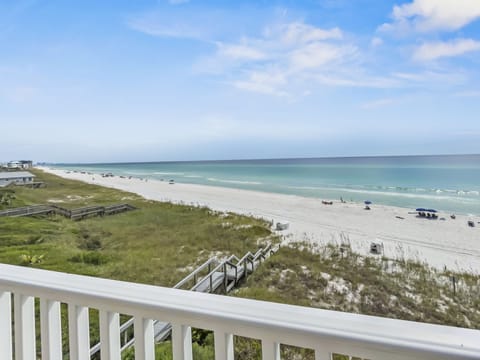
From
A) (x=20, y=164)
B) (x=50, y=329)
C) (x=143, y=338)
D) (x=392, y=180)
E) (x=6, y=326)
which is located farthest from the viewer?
(x=392, y=180)

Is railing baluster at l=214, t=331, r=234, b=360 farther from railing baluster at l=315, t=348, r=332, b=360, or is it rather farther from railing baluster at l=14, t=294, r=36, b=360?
railing baluster at l=14, t=294, r=36, b=360

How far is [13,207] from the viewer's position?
1.96 meters

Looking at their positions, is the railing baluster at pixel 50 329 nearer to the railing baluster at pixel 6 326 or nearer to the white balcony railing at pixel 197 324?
the white balcony railing at pixel 197 324

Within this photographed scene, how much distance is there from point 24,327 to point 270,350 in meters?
0.67

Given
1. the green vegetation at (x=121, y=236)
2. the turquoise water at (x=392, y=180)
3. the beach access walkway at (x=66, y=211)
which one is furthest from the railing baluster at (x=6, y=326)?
the turquoise water at (x=392, y=180)

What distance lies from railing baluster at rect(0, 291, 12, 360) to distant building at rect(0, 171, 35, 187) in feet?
5.09

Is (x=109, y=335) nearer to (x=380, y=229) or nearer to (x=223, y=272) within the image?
(x=223, y=272)

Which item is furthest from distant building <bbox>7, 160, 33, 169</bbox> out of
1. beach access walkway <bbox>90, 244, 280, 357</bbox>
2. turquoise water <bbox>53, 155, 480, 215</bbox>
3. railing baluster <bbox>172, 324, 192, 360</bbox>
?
railing baluster <bbox>172, 324, 192, 360</bbox>

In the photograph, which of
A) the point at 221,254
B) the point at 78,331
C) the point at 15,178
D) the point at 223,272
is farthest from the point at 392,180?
the point at 15,178

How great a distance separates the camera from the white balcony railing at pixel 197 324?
0.45 m

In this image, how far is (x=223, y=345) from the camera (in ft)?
1.83

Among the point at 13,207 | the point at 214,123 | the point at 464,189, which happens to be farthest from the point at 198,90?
the point at 464,189

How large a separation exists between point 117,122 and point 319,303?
68.6 inches

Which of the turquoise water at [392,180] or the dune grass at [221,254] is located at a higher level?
the turquoise water at [392,180]
